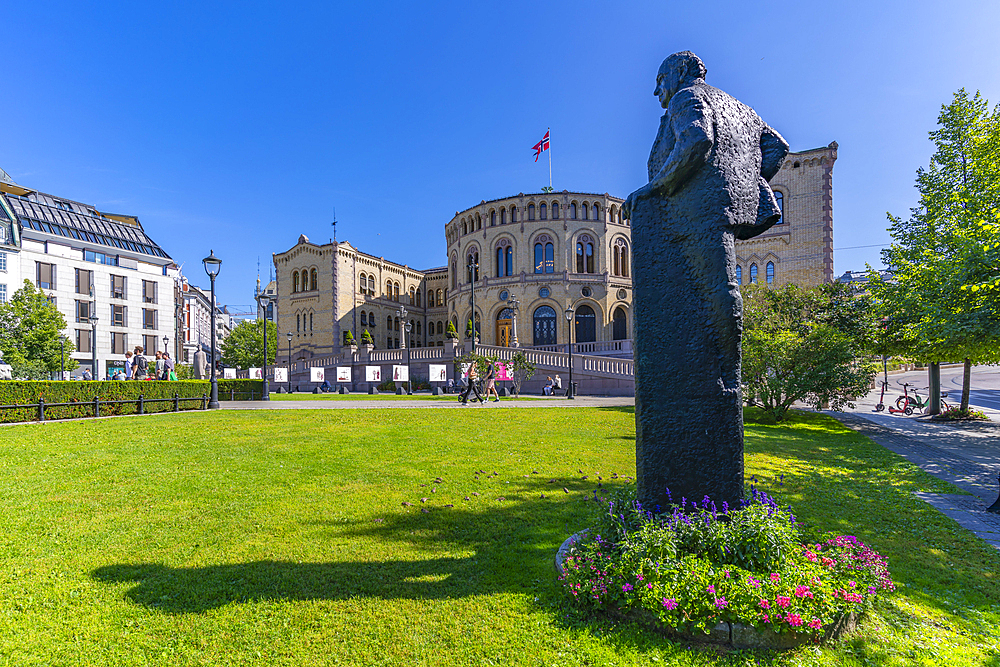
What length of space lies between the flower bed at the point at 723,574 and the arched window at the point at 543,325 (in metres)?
41.8

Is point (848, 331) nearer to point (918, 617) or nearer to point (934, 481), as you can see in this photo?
point (934, 481)

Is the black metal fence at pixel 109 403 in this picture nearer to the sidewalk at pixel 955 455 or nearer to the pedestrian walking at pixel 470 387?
the pedestrian walking at pixel 470 387

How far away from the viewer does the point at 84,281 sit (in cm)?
4562

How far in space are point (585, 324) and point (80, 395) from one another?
3820 cm

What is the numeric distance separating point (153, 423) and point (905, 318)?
874 inches

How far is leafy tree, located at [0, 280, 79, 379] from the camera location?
3359 centimetres

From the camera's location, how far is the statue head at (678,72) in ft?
13.7

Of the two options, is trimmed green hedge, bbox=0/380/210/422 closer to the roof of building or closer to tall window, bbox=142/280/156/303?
the roof of building

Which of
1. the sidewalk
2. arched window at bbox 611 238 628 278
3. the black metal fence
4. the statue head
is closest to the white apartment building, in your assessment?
the black metal fence

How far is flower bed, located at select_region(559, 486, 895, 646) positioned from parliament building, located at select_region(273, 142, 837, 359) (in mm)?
34104

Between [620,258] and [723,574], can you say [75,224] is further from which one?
[723,574]

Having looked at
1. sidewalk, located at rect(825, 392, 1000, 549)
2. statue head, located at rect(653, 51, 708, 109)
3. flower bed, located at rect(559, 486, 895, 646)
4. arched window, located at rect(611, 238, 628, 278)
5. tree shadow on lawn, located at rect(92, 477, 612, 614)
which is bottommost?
sidewalk, located at rect(825, 392, 1000, 549)

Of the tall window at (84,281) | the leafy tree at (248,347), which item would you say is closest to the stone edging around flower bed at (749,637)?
the tall window at (84,281)

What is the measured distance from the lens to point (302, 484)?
6711 millimetres
